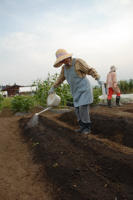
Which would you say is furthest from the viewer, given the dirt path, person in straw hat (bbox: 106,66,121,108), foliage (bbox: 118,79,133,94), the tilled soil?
foliage (bbox: 118,79,133,94)

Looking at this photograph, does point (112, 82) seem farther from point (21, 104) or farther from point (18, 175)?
point (18, 175)

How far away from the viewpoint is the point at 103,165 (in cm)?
175

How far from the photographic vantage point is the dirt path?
1.48 meters

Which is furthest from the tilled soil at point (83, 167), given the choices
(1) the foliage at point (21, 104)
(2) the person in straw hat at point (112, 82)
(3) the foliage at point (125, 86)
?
(3) the foliage at point (125, 86)

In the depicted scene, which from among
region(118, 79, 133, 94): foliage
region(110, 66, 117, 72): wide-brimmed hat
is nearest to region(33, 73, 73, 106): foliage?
region(110, 66, 117, 72): wide-brimmed hat

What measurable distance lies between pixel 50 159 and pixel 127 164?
0.86 metres

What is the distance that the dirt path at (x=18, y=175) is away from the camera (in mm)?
1479

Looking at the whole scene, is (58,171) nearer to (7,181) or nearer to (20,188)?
(20,188)

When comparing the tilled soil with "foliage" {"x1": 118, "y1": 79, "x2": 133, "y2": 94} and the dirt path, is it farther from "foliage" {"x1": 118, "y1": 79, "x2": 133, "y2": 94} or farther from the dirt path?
"foliage" {"x1": 118, "y1": 79, "x2": 133, "y2": 94}

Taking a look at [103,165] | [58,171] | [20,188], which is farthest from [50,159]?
[103,165]

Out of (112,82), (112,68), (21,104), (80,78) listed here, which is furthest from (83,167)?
(112,68)

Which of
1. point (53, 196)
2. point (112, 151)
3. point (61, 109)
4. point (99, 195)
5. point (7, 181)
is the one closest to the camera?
point (99, 195)

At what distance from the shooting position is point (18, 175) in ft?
6.02

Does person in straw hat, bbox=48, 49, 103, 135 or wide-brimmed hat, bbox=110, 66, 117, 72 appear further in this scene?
wide-brimmed hat, bbox=110, 66, 117, 72
